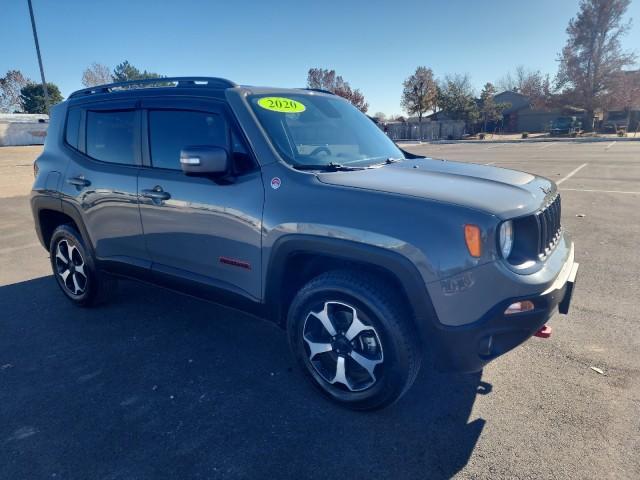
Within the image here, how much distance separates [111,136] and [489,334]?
335 centimetres

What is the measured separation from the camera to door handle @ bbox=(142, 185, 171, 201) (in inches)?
125

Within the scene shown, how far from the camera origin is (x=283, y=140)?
115 inches

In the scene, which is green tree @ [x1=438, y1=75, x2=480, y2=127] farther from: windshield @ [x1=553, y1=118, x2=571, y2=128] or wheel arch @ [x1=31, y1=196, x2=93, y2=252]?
wheel arch @ [x1=31, y1=196, x2=93, y2=252]

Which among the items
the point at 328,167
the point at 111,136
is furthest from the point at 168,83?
the point at 328,167

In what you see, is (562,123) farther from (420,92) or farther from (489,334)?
(489,334)

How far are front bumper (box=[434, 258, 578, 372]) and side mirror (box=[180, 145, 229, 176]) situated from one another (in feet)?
5.27

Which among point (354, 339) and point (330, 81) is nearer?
point (354, 339)

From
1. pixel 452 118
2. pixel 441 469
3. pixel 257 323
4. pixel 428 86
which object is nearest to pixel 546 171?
pixel 257 323

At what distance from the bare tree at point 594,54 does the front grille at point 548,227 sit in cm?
5646

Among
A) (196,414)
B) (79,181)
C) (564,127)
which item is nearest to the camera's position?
(196,414)

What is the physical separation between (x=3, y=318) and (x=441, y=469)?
425 cm

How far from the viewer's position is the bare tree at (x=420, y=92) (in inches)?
2315

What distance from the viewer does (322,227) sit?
2.46m

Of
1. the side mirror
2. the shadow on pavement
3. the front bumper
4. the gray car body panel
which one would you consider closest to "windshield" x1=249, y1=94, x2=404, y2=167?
the gray car body panel
